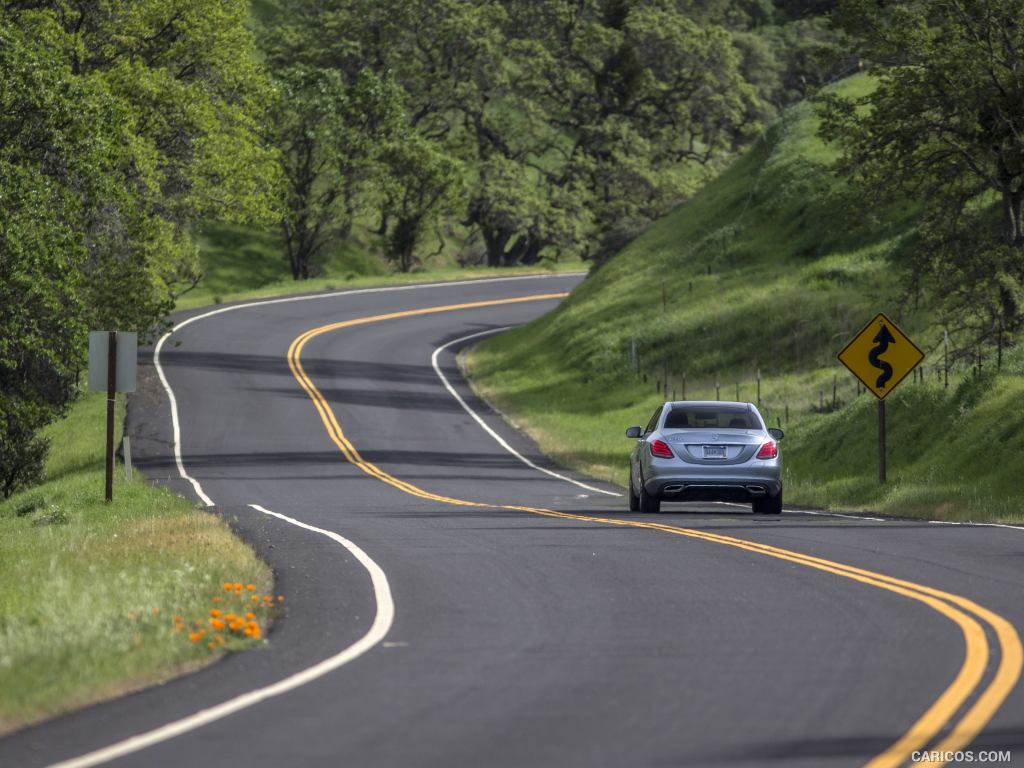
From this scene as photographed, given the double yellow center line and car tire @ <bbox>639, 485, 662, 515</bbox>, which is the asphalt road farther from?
car tire @ <bbox>639, 485, 662, 515</bbox>

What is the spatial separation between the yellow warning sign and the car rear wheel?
381cm

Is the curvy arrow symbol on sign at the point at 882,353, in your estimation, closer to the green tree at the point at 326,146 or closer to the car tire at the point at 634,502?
the car tire at the point at 634,502

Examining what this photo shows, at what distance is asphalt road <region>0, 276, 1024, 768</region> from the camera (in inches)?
308

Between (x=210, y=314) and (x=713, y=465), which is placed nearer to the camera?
(x=713, y=465)

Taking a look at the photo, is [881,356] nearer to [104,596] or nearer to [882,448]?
[882,448]

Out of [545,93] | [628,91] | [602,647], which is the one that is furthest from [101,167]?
[628,91]

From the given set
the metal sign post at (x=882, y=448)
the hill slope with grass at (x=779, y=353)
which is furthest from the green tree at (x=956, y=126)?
the metal sign post at (x=882, y=448)

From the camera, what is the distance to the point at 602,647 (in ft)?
34.6

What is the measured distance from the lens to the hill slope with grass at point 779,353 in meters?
28.4

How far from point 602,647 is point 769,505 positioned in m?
13.4

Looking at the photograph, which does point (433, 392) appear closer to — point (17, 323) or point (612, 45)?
point (17, 323)

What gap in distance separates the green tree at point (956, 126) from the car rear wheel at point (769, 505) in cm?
834

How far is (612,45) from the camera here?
312 feet

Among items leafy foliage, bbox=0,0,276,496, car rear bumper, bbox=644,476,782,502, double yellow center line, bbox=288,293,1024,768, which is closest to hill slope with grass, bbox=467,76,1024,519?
car rear bumper, bbox=644,476,782,502
